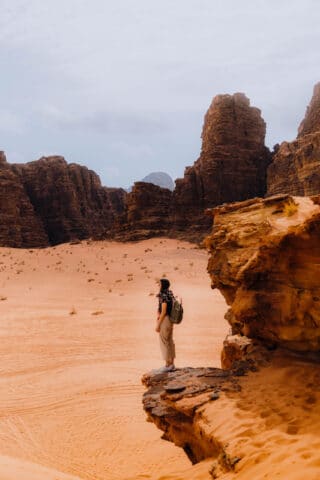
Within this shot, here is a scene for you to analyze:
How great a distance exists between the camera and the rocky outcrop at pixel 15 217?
4631 centimetres

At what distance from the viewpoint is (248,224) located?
5.67 metres

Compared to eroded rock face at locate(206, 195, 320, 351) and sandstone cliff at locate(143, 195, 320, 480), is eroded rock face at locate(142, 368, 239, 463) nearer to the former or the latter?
sandstone cliff at locate(143, 195, 320, 480)

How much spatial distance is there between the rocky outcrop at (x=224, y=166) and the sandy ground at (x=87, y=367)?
763 inches

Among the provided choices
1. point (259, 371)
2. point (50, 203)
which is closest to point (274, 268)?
point (259, 371)

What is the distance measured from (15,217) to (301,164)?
3335 cm

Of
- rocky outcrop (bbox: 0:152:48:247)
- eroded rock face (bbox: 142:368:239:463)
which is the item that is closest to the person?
eroded rock face (bbox: 142:368:239:463)

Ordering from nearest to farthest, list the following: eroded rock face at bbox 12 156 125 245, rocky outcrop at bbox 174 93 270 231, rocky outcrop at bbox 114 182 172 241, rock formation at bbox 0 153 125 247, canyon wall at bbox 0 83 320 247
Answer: canyon wall at bbox 0 83 320 247 < rocky outcrop at bbox 114 182 172 241 < rocky outcrop at bbox 174 93 270 231 < rock formation at bbox 0 153 125 247 < eroded rock face at bbox 12 156 125 245

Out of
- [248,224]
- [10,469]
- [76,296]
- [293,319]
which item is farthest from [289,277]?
[76,296]

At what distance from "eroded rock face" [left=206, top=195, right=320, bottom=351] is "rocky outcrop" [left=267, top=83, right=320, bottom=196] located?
79.1 ft

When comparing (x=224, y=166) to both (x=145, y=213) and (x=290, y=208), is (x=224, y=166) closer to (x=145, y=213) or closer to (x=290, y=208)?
(x=145, y=213)

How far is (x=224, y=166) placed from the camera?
132ft

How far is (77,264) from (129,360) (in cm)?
1846

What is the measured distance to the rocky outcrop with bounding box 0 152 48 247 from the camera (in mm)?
46312

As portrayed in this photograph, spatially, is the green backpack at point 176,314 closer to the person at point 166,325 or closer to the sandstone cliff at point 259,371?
the person at point 166,325
